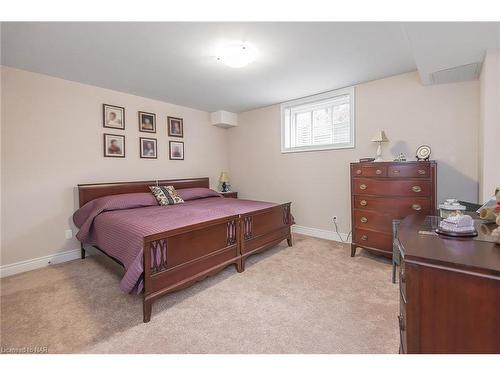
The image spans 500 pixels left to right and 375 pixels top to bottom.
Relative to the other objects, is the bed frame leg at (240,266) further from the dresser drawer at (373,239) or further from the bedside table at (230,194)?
the bedside table at (230,194)

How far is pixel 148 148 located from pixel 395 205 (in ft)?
12.1

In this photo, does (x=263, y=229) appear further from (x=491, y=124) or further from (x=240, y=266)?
(x=491, y=124)

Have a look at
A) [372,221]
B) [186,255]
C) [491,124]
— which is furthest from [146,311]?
[491,124]

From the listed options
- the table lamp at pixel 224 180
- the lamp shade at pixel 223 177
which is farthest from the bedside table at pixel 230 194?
the lamp shade at pixel 223 177

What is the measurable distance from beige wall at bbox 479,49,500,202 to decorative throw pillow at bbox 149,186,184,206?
3.58 metres

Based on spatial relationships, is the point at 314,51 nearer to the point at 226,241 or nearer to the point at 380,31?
the point at 380,31

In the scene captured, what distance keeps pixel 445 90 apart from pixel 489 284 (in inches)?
113

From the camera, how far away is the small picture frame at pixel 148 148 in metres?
3.81

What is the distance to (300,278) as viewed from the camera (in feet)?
7.98

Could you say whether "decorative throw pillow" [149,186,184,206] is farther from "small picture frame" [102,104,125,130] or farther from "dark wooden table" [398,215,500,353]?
"dark wooden table" [398,215,500,353]

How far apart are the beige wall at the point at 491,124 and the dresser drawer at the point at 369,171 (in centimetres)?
83

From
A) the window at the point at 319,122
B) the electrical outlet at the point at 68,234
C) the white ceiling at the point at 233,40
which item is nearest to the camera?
the white ceiling at the point at 233,40

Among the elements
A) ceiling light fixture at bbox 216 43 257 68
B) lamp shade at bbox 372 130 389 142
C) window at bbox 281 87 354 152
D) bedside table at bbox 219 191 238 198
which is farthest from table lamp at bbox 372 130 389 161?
bedside table at bbox 219 191 238 198
